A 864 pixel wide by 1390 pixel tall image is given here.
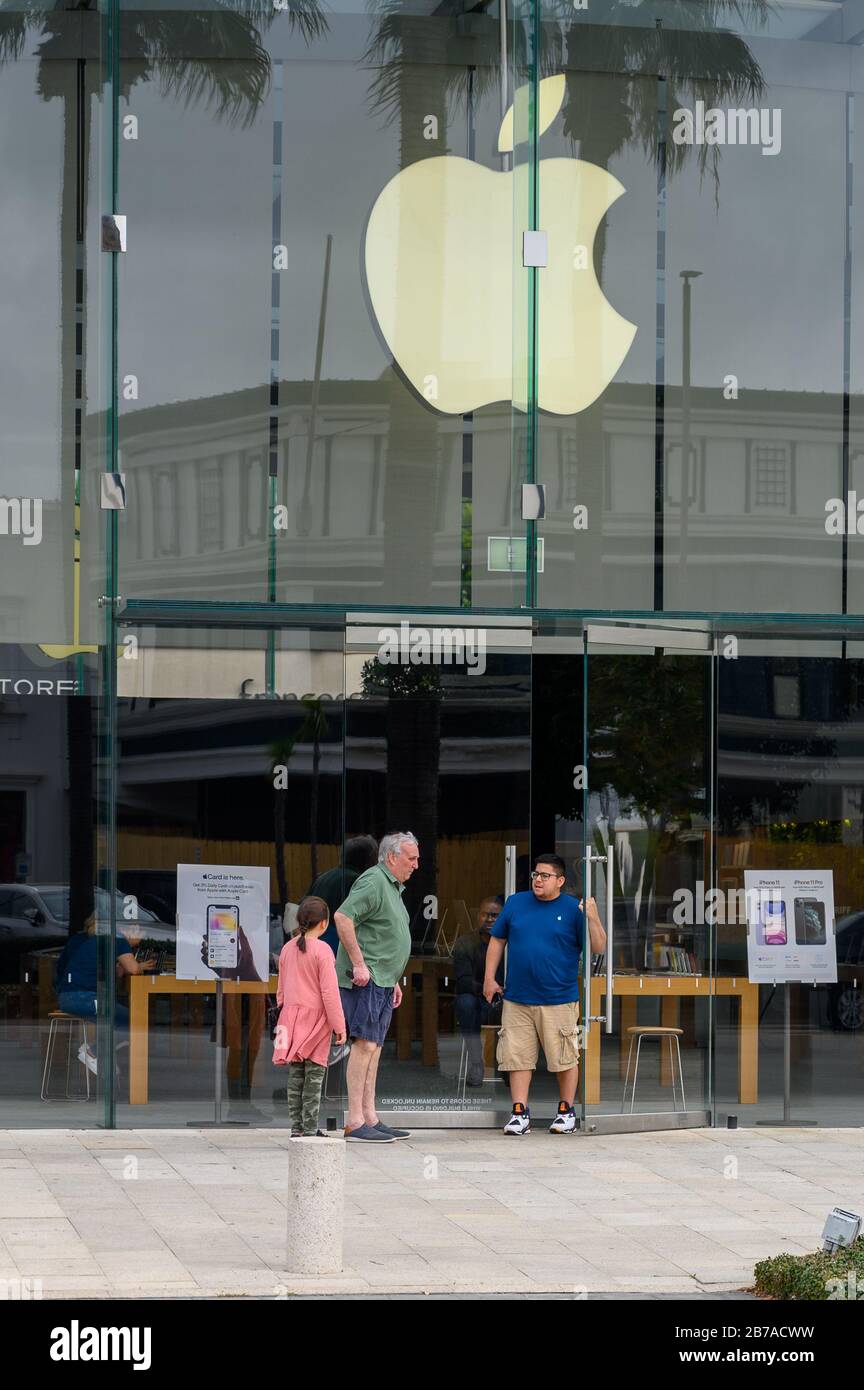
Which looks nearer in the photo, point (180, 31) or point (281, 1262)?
point (281, 1262)

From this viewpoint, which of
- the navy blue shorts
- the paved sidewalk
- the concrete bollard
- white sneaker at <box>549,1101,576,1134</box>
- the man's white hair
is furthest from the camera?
white sneaker at <box>549,1101,576,1134</box>

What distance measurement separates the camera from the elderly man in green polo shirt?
41.4ft

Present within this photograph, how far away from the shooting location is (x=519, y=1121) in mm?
13297

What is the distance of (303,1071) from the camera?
1139 centimetres

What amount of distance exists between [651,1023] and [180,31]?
747 centimetres

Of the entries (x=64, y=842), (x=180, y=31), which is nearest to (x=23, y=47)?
(x=180, y=31)

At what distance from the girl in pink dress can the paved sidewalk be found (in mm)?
487

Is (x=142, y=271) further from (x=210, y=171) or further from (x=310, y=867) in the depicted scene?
(x=310, y=867)

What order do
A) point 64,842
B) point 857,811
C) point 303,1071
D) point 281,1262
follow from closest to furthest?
1. point 281,1262
2. point 303,1071
3. point 64,842
4. point 857,811

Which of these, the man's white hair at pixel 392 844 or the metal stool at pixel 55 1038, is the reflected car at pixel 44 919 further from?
the man's white hair at pixel 392 844

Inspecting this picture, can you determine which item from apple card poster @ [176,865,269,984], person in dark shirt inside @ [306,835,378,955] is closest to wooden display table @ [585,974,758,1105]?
person in dark shirt inside @ [306,835,378,955]

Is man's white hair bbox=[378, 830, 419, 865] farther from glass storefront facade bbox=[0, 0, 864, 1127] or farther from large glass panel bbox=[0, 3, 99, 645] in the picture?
large glass panel bbox=[0, 3, 99, 645]

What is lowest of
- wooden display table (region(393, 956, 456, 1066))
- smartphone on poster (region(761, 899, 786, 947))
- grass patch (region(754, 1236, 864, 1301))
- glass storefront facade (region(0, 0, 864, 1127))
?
grass patch (region(754, 1236, 864, 1301))

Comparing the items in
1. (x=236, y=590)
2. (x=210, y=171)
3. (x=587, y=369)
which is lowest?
(x=236, y=590)
